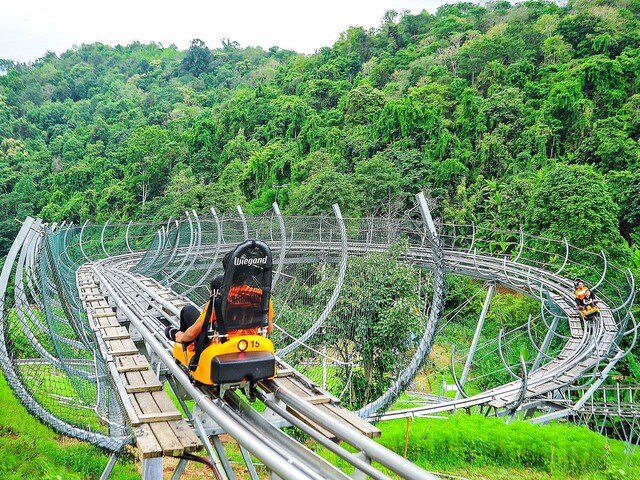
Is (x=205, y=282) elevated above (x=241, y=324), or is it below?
below

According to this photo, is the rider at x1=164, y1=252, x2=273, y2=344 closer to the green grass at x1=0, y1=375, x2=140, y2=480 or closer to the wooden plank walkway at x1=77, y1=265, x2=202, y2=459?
the wooden plank walkway at x1=77, y1=265, x2=202, y2=459

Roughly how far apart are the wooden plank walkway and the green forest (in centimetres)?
1829

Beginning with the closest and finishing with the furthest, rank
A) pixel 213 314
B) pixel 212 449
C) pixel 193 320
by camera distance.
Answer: pixel 212 449, pixel 213 314, pixel 193 320

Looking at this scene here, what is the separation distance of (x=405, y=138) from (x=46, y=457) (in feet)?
97.5

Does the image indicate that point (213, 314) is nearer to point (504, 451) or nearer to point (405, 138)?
point (504, 451)

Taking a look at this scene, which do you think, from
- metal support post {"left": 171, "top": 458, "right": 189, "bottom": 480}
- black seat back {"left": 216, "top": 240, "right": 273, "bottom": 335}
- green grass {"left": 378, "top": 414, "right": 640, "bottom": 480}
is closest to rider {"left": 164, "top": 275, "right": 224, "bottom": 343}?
black seat back {"left": 216, "top": 240, "right": 273, "bottom": 335}

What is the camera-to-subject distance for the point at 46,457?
5.35 meters

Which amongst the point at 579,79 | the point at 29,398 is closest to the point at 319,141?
the point at 579,79

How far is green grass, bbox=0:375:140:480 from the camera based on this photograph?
16.6 feet

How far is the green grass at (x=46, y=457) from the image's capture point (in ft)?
16.6

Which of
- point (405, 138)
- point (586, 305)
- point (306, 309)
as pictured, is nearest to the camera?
point (306, 309)

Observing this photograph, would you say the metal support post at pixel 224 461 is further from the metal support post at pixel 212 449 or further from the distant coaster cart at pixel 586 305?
the distant coaster cart at pixel 586 305

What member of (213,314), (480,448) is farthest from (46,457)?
(480,448)

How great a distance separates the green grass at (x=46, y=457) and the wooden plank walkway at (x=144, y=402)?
1.18m
